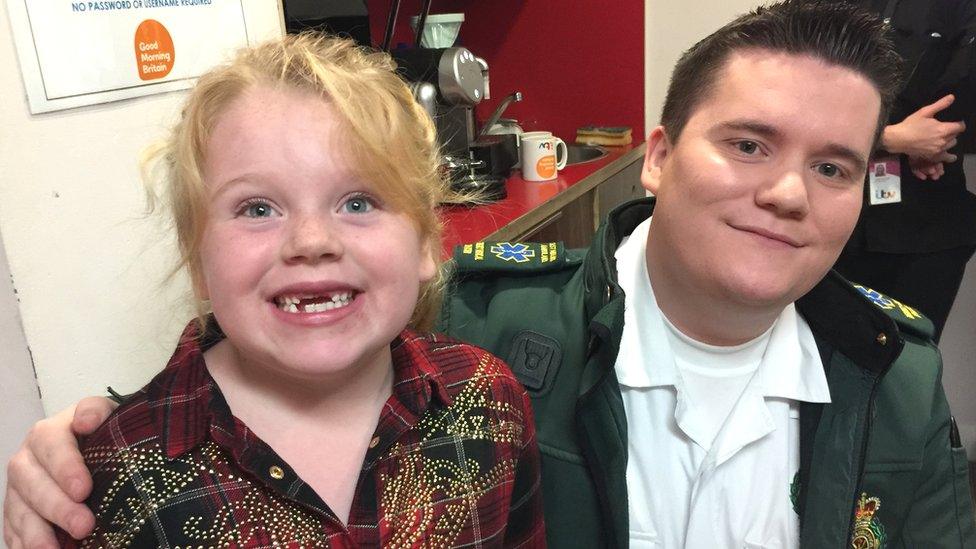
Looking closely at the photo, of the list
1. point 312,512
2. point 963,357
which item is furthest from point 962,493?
point 963,357

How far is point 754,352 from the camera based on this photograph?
1152 millimetres

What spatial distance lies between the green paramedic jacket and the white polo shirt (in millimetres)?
34

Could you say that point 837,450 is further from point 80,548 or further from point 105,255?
point 105,255

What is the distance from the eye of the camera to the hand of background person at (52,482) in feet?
2.37

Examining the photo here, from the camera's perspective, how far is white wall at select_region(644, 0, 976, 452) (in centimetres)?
270

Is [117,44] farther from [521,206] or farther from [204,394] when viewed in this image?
[521,206]

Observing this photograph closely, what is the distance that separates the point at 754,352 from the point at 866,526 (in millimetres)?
289

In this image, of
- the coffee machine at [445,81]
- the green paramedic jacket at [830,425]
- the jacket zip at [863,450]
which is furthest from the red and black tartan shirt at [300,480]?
the coffee machine at [445,81]

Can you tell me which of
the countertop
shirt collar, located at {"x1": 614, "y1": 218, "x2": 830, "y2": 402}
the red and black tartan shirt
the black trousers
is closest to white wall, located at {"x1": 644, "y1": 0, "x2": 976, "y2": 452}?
the countertop

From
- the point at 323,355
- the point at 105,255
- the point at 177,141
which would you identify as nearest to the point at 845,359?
the point at 323,355

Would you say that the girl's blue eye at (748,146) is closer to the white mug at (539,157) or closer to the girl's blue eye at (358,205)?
the girl's blue eye at (358,205)

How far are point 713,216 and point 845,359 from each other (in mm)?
303

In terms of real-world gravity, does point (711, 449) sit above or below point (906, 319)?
below

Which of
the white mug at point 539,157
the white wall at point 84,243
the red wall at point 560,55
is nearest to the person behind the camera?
the white wall at point 84,243
